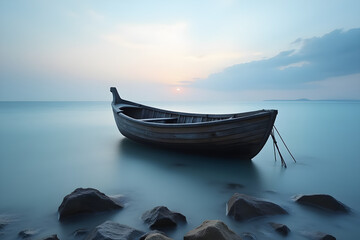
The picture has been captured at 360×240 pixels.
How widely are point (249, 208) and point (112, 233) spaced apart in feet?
7.14

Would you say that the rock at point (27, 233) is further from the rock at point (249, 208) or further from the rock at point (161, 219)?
the rock at point (249, 208)

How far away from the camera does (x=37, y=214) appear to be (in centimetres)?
386

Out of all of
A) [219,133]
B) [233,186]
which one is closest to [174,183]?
[233,186]

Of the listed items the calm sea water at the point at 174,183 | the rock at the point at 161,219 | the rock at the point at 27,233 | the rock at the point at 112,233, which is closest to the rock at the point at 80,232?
the calm sea water at the point at 174,183

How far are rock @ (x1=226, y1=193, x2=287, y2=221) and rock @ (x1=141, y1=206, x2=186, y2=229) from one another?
0.86 m

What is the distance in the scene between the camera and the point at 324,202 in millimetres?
3904

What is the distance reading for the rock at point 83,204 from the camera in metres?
3.57

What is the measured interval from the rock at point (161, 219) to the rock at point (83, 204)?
831 mm

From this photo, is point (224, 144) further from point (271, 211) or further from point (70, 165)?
point (70, 165)

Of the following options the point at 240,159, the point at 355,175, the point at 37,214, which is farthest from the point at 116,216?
the point at 355,175

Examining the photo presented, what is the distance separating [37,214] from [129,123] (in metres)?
4.84

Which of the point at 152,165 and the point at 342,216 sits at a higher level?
the point at 342,216

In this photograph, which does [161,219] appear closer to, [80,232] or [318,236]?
[80,232]

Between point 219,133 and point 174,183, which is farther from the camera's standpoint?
point 219,133
